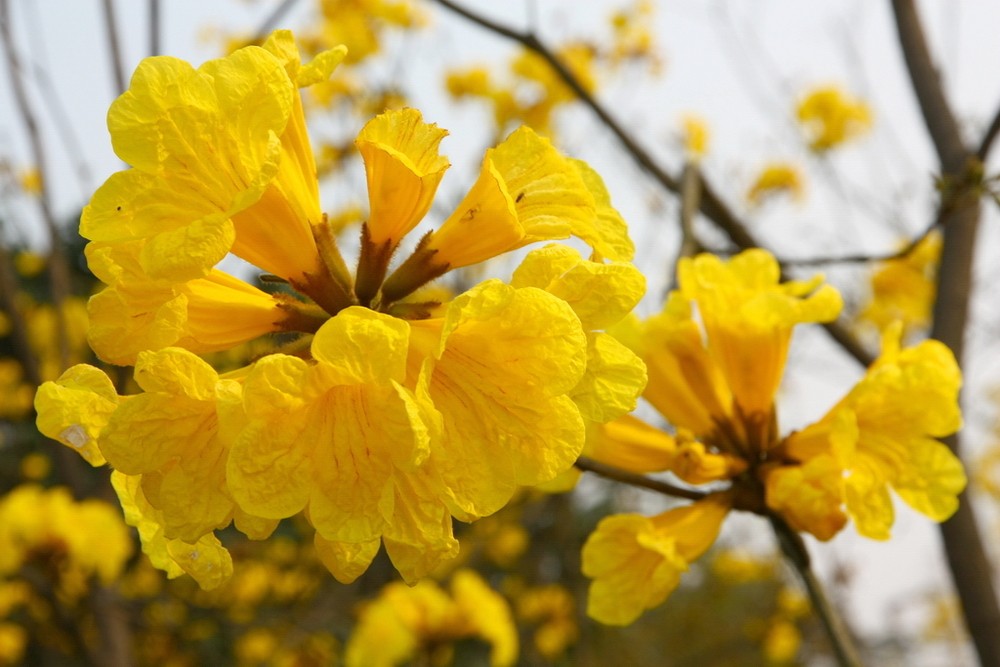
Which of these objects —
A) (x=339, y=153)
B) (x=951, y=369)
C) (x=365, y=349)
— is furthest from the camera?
(x=339, y=153)

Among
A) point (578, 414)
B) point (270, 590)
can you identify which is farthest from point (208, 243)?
point (270, 590)

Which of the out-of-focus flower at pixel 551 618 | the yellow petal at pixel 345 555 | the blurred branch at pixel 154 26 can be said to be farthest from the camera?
the out-of-focus flower at pixel 551 618

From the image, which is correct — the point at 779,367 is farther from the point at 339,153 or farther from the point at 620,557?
the point at 339,153

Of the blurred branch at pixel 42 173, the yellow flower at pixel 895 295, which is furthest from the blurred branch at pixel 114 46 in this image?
the yellow flower at pixel 895 295

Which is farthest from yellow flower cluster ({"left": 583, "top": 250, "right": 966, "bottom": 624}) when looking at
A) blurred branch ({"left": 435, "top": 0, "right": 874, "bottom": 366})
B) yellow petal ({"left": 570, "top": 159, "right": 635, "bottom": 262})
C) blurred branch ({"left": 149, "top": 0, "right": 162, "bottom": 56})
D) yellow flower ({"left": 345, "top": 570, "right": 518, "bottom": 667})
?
yellow flower ({"left": 345, "top": 570, "right": 518, "bottom": 667})

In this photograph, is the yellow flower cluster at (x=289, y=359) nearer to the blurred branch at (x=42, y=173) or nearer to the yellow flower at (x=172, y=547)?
the yellow flower at (x=172, y=547)

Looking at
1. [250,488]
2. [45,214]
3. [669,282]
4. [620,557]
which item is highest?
[250,488]

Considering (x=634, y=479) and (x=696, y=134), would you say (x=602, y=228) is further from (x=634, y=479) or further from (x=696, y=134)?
(x=696, y=134)
